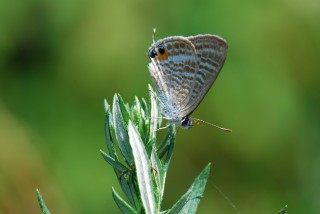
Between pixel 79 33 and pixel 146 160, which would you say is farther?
pixel 79 33

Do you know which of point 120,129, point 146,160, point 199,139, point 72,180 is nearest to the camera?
point 146,160

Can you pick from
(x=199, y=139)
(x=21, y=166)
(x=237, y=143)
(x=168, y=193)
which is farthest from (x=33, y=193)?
(x=237, y=143)

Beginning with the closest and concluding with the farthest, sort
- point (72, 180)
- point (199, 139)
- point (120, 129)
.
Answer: point (120, 129), point (72, 180), point (199, 139)

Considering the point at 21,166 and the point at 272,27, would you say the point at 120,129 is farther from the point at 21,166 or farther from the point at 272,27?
the point at 272,27

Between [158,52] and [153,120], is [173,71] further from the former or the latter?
[153,120]

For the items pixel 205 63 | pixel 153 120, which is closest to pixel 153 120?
pixel 153 120

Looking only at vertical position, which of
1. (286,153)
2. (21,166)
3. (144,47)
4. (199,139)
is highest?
(144,47)

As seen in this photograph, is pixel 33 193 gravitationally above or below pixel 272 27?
below
